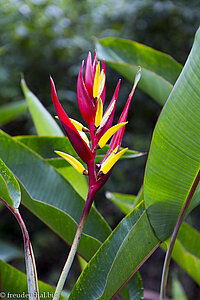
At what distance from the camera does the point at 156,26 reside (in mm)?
2256

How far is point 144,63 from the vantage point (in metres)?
0.65

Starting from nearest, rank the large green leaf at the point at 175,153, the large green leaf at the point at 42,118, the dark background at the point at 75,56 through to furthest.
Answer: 1. the large green leaf at the point at 175,153
2. the large green leaf at the point at 42,118
3. the dark background at the point at 75,56

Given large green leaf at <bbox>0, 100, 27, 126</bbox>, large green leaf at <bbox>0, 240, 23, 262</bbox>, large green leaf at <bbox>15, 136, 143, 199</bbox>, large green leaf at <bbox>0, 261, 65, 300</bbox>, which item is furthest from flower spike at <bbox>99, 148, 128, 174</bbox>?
large green leaf at <bbox>0, 240, 23, 262</bbox>

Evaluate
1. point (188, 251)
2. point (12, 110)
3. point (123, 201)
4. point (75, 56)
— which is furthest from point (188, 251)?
point (75, 56)

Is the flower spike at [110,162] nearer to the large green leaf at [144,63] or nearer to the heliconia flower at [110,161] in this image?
the heliconia flower at [110,161]

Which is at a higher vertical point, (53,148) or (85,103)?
(85,103)

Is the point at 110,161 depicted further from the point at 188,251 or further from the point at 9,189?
the point at 188,251

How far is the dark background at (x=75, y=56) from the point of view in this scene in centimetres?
220

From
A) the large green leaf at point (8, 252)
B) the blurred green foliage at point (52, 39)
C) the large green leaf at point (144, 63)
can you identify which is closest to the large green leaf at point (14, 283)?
the large green leaf at point (144, 63)

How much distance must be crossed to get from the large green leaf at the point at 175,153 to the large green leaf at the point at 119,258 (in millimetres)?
18

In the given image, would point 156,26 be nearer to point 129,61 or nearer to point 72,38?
point 72,38

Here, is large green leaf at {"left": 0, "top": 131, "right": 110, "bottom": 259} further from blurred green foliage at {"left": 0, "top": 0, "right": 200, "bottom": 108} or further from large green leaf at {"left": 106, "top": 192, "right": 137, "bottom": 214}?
blurred green foliage at {"left": 0, "top": 0, "right": 200, "bottom": 108}

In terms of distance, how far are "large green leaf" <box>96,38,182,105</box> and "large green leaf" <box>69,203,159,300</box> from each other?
0.80 ft

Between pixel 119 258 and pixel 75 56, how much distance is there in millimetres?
2339
